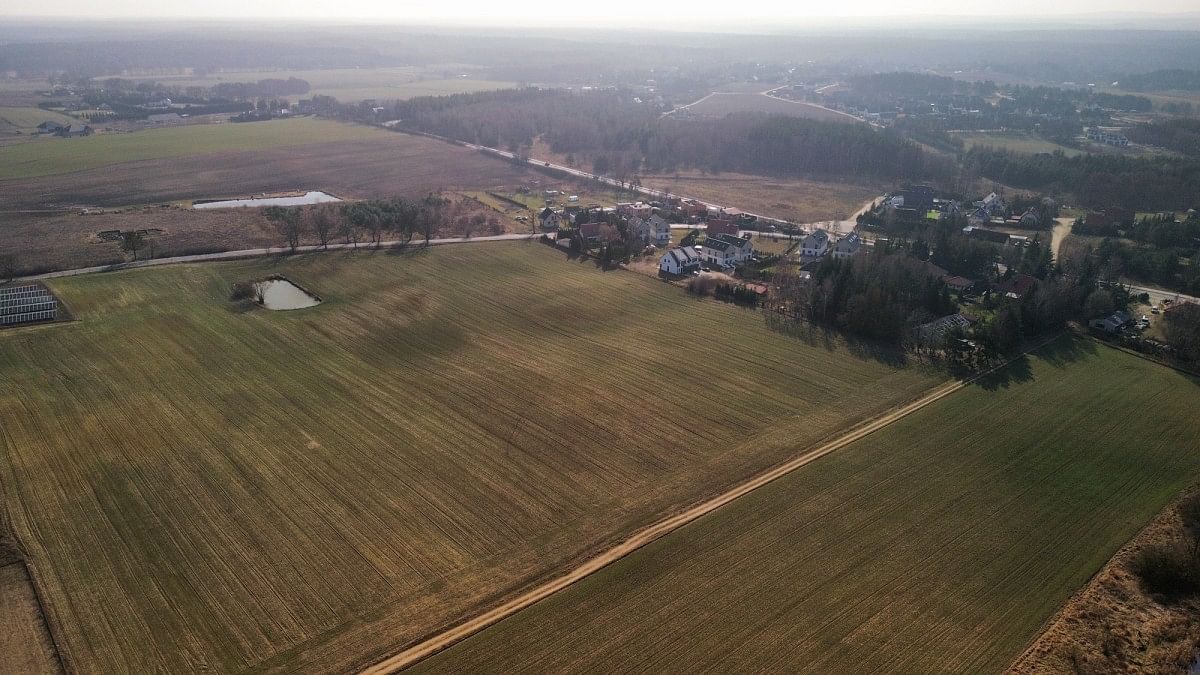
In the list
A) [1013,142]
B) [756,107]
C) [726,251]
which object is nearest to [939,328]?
[726,251]

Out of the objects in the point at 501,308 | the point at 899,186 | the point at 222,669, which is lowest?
the point at 222,669

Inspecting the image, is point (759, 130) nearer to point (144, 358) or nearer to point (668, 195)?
point (668, 195)

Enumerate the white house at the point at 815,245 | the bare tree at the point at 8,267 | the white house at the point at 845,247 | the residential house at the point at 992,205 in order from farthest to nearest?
the residential house at the point at 992,205 < the white house at the point at 815,245 < the white house at the point at 845,247 < the bare tree at the point at 8,267

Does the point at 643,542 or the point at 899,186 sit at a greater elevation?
the point at 899,186

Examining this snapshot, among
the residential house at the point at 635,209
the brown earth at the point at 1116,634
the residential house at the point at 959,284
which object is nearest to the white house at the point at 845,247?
the residential house at the point at 959,284

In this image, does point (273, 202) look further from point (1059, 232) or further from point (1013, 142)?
point (1013, 142)

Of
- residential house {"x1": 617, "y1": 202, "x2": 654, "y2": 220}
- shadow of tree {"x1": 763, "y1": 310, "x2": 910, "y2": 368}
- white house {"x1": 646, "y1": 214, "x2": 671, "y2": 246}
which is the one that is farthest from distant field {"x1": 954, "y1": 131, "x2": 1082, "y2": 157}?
shadow of tree {"x1": 763, "y1": 310, "x2": 910, "y2": 368}

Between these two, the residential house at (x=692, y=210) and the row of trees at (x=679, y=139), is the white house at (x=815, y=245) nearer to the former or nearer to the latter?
the residential house at (x=692, y=210)

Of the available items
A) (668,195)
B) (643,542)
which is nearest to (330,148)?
(668,195)

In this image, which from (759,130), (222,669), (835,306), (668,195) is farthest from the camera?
(759,130)
